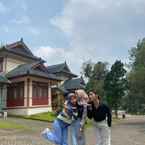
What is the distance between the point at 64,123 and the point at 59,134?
0.35m

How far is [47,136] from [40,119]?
16928 millimetres

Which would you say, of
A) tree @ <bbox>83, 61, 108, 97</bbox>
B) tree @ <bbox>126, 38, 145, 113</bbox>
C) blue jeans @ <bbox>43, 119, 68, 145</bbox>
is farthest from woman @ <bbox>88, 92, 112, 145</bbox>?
tree @ <bbox>83, 61, 108, 97</bbox>

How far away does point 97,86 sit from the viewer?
56719mm

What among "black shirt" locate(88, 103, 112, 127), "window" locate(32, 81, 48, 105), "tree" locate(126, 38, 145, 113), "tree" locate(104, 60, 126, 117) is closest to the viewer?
"black shirt" locate(88, 103, 112, 127)

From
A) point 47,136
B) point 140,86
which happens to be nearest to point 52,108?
point 140,86

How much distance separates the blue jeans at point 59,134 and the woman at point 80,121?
28 cm

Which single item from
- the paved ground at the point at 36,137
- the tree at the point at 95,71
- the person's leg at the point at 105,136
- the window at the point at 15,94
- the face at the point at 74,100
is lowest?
the paved ground at the point at 36,137

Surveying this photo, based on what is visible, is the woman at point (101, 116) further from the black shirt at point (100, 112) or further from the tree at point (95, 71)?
the tree at point (95, 71)

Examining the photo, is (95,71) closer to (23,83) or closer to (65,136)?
(23,83)

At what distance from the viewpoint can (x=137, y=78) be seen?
3306 centimetres

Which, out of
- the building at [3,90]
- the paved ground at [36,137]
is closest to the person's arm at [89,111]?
the paved ground at [36,137]

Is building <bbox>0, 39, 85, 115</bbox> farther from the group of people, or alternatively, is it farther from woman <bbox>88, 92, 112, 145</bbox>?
woman <bbox>88, 92, 112, 145</bbox>

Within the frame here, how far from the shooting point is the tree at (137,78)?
108 feet

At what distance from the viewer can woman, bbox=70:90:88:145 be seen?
811cm
